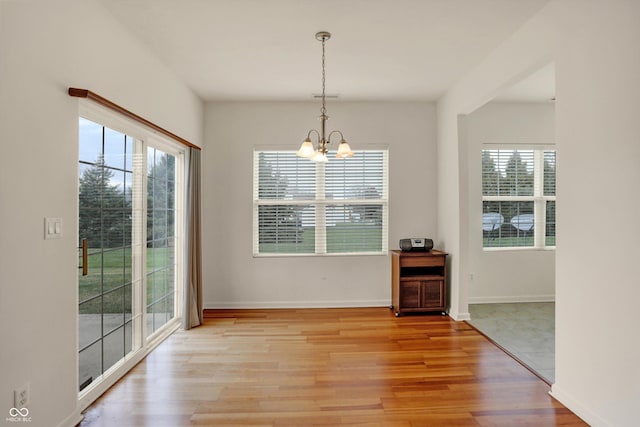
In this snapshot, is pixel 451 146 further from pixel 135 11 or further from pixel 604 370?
pixel 135 11

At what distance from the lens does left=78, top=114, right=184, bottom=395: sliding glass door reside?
2.54m

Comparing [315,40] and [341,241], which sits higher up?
[315,40]

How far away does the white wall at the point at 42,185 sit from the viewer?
5.84 feet

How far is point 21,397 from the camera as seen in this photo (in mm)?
1865

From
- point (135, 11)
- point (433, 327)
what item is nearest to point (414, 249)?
point (433, 327)

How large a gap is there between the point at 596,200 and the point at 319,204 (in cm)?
333

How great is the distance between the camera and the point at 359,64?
3.68 meters

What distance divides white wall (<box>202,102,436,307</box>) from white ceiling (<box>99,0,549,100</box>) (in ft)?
1.97

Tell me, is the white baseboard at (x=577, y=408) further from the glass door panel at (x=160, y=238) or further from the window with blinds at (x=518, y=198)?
the glass door panel at (x=160, y=238)

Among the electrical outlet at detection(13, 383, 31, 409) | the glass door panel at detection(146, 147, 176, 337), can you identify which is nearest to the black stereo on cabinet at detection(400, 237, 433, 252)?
the glass door panel at detection(146, 147, 176, 337)

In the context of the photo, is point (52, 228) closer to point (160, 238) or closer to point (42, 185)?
point (42, 185)

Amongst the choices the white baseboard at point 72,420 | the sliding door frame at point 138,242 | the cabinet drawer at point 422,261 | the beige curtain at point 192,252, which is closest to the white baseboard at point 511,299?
the cabinet drawer at point 422,261

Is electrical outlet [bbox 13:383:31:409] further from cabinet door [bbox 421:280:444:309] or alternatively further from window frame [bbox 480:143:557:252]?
window frame [bbox 480:143:557:252]

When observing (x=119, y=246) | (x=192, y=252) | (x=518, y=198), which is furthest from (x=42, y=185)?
(x=518, y=198)
